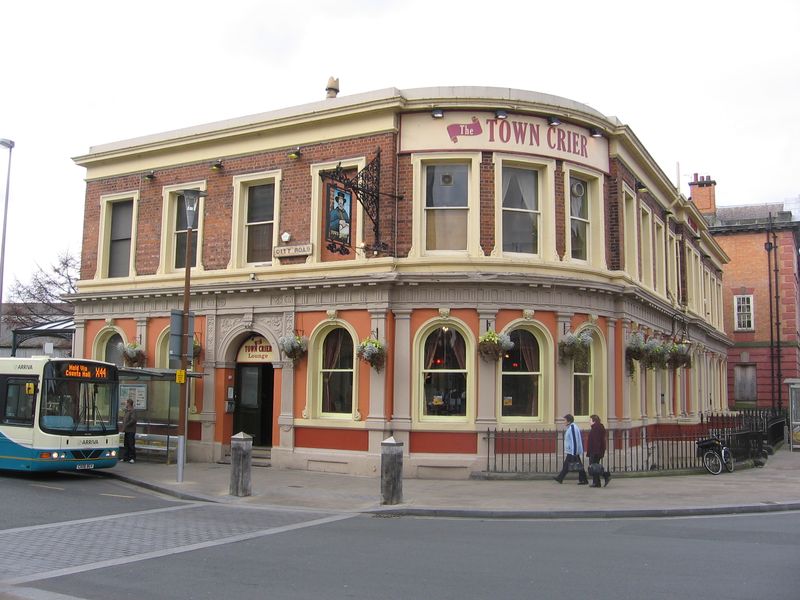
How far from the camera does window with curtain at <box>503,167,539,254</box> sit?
18.7 meters

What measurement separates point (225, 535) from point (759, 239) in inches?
1803

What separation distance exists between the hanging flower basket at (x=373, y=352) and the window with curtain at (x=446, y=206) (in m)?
2.72

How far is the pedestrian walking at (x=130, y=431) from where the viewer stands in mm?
20266

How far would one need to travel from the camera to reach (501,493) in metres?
15.1

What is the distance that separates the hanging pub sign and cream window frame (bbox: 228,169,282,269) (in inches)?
81.0

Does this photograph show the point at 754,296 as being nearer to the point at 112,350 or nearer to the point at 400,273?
the point at 400,273

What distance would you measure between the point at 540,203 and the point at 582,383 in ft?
15.4

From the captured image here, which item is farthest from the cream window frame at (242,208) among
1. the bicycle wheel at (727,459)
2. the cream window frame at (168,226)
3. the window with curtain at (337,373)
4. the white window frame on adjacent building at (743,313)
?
the white window frame on adjacent building at (743,313)

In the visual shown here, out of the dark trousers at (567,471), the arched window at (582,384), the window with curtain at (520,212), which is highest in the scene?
the window with curtain at (520,212)

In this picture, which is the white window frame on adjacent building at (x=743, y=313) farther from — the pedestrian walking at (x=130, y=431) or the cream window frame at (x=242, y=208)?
the pedestrian walking at (x=130, y=431)

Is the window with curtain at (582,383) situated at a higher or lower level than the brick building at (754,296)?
lower

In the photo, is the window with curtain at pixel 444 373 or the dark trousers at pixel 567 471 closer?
the dark trousers at pixel 567 471

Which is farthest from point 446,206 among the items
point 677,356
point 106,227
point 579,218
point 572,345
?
point 106,227

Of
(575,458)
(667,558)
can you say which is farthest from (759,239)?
(667,558)
